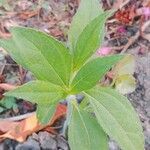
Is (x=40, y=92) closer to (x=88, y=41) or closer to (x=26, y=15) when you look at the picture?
(x=88, y=41)

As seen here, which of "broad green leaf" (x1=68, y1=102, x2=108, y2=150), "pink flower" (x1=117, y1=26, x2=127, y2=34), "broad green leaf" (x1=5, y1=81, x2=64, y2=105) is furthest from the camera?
"pink flower" (x1=117, y1=26, x2=127, y2=34)

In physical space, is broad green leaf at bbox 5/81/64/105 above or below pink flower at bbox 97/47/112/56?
above

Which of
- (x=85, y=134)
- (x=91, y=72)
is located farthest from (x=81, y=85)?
(x=85, y=134)

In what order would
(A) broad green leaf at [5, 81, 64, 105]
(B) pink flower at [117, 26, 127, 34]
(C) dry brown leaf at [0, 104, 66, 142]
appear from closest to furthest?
(A) broad green leaf at [5, 81, 64, 105]
(C) dry brown leaf at [0, 104, 66, 142]
(B) pink flower at [117, 26, 127, 34]

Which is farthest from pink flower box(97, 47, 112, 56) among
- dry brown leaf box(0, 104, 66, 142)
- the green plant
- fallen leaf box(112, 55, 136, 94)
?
the green plant

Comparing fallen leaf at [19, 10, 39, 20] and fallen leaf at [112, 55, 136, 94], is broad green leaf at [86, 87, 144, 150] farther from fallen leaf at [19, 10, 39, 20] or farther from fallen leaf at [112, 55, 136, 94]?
fallen leaf at [19, 10, 39, 20]

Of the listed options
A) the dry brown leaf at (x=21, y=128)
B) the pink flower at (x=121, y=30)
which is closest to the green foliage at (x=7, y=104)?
the dry brown leaf at (x=21, y=128)

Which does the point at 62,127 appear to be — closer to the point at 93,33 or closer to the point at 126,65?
the point at 126,65
